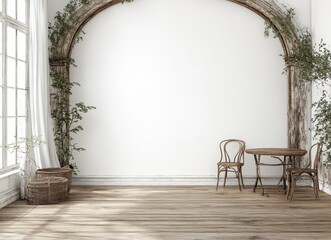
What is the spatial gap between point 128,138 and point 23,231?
3.25m

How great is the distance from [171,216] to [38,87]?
2.98 m

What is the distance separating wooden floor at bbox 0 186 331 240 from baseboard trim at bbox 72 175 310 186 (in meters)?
0.59

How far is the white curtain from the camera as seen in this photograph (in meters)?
6.69

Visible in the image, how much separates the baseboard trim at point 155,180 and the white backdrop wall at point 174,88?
0.13 feet

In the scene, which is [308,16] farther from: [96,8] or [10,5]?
[10,5]

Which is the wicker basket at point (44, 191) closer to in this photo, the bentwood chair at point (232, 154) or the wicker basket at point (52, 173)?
the wicker basket at point (52, 173)

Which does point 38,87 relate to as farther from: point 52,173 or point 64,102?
point 52,173

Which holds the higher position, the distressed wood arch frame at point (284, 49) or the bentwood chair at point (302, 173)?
the distressed wood arch frame at point (284, 49)

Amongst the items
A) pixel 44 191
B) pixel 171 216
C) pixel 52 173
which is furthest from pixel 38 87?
pixel 171 216

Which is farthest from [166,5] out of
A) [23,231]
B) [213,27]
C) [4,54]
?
[23,231]

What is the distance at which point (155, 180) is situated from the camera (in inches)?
300

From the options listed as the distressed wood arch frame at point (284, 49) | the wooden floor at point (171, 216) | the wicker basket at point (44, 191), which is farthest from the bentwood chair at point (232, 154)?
the wicker basket at point (44, 191)

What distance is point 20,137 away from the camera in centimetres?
652

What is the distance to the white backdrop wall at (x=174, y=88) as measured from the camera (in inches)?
301
